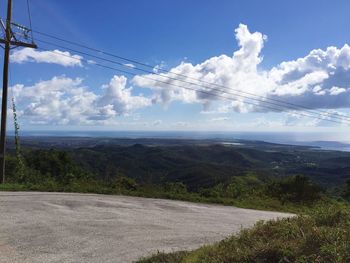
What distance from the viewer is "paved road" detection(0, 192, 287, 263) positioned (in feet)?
29.0

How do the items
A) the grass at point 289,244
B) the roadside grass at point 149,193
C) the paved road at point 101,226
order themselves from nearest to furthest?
A: the grass at point 289,244 < the paved road at point 101,226 < the roadside grass at point 149,193

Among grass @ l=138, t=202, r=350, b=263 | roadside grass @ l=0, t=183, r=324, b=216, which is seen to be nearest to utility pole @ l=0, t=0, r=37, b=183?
roadside grass @ l=0, t=183, r=324, b=216

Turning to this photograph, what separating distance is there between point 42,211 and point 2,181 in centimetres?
821

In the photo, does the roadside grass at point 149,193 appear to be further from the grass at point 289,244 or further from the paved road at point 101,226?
the grass at point 289,244

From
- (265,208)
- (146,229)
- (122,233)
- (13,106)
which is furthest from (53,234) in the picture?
(13,106)

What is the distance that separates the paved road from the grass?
5.68 feet

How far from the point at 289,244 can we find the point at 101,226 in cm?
641

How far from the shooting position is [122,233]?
10.7 meters

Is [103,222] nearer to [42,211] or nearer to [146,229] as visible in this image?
[146,229]

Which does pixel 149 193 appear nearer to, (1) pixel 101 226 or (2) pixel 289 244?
(1) pixel 101 226

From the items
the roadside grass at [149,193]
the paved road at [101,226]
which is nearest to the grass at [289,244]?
the paved road at [101,226]

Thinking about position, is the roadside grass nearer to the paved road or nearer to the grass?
the paved road

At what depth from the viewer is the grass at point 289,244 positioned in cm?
551

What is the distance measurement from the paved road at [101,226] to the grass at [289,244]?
5.68ft
